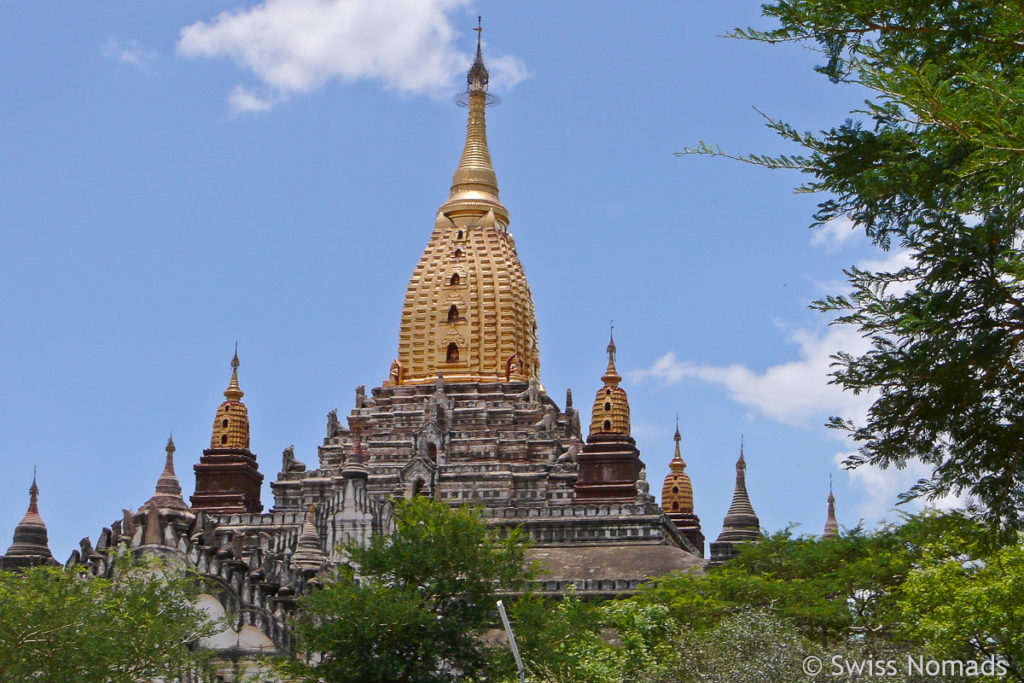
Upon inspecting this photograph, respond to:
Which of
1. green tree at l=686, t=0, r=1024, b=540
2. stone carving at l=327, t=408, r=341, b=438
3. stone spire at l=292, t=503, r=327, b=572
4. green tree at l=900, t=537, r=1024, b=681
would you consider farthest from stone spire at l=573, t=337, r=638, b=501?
green tree at l=686, t=0, r=1024, b=540

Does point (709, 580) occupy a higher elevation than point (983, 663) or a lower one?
higher

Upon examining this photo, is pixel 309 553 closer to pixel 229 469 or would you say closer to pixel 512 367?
pixel 229 469

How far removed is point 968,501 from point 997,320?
1931 mm

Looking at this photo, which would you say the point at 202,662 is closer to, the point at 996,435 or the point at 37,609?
the point at 37,609

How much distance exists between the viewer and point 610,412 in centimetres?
6234

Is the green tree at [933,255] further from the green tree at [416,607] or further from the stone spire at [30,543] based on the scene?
the stone spire at [30,543]

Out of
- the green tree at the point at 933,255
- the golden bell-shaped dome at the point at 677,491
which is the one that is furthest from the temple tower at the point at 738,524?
the green tree at the point at 933,255

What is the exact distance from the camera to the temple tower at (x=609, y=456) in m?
59.5

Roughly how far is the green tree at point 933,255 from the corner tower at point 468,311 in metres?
51.7

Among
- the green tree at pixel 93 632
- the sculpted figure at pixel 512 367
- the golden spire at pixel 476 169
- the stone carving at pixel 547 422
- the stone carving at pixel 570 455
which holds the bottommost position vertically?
the green tree at pixel 93 632

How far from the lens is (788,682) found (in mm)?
25047

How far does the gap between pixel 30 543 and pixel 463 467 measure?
16.5m

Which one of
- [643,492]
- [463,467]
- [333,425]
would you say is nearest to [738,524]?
[643,492]

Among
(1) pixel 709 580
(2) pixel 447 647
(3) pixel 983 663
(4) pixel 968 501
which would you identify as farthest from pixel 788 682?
(1) pixel 709 580
